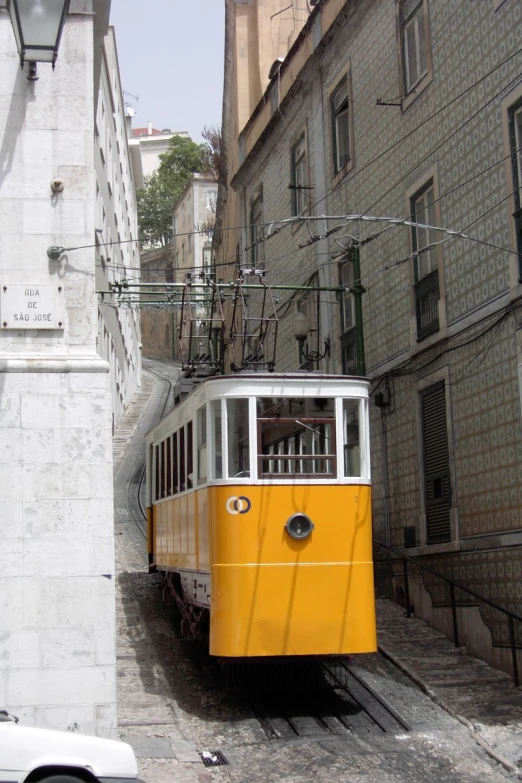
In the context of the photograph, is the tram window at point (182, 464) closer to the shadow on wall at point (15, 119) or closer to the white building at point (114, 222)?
the shadow on wall at point (15, 119)

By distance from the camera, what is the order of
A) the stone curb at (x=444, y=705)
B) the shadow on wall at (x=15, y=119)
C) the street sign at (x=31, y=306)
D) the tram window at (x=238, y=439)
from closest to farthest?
1. the stone curb at (x=444, y=705)
2. the street sign at (x=31, y=306)
3. the shadow on wall at (x=15, y=119)
4. the tram window at (x=238, y=439)

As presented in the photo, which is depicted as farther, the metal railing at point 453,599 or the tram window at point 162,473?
the tram window at point 162,473

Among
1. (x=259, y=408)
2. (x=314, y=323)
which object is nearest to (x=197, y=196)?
(x=314, y=323)

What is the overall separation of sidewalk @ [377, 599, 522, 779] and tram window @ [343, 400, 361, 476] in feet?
8.57

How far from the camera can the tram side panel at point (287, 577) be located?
11609mm

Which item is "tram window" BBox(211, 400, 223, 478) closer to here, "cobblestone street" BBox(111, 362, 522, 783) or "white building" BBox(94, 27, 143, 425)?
"cobblestone street" BBox(111, 362, 522, 783)

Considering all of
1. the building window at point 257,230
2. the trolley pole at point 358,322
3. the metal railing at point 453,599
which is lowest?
the metal railing at point 453,599

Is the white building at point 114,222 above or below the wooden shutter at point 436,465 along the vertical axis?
above

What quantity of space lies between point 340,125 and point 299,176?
2728mm

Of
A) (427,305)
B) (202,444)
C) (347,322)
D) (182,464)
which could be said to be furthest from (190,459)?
(347,322)

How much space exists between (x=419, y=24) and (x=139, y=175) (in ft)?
130

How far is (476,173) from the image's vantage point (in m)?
14.8

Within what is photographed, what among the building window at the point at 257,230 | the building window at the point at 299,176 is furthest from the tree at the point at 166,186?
the building window at the point at 299,176

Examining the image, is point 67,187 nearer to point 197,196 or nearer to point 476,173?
point 476,173
